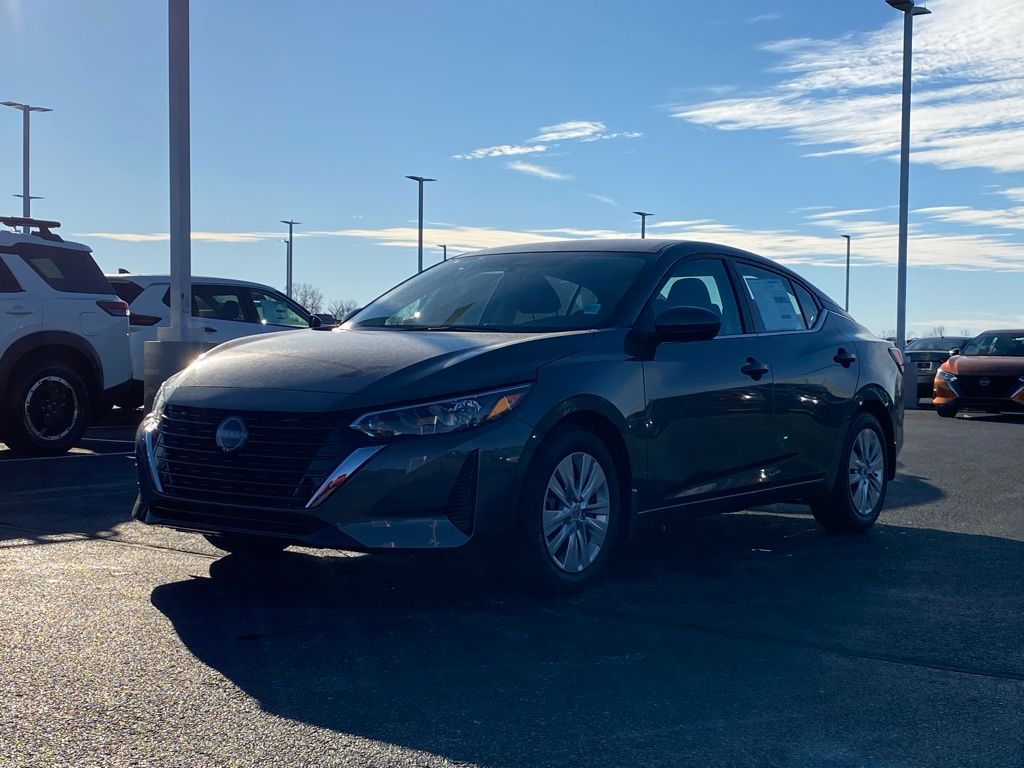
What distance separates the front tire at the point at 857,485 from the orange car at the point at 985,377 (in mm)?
12678

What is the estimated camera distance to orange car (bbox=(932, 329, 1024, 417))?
1986 centimetres

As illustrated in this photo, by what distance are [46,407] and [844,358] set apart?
283 inches

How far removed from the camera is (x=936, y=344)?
28156 millimetres

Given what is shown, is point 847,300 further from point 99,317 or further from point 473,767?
point 473,767

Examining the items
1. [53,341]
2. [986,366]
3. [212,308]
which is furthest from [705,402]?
[986,366]

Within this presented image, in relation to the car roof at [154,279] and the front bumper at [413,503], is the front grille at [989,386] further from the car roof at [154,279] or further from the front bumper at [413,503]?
the front bumper at [413,503]

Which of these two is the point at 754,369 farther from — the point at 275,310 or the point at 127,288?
the point at 127,288

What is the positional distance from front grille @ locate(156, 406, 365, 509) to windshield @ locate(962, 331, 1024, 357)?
17.7m

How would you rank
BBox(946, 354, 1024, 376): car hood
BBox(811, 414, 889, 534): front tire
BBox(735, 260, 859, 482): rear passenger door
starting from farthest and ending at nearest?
BBox(946, 354, 1024, 376): car hood < BBox(811, 414, 889, 534): front tire < BBox(735, 260, 859, 482): rear passenger door

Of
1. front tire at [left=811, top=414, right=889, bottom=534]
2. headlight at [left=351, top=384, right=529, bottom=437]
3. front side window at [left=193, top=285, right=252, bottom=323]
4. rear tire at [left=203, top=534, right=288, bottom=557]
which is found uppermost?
front side window at [left=193, top=285, right=252, bottom=323]

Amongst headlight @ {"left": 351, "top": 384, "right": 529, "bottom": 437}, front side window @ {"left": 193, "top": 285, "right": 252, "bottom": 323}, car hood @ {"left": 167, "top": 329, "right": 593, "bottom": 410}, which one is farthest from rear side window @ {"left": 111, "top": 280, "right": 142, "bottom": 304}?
headlight @ {"left": 351, "top": 384, "right": 529, "bottom": 437}

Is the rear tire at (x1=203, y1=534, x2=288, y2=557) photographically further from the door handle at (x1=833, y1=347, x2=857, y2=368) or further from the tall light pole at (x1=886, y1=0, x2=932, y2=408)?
the tall light pole at (x1=886, y1=0, x2=932, y2=408)

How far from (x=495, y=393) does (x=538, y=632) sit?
1.00 meters

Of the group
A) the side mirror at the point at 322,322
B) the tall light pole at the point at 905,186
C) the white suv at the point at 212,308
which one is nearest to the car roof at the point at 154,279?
the white suv at the point at 212,308
